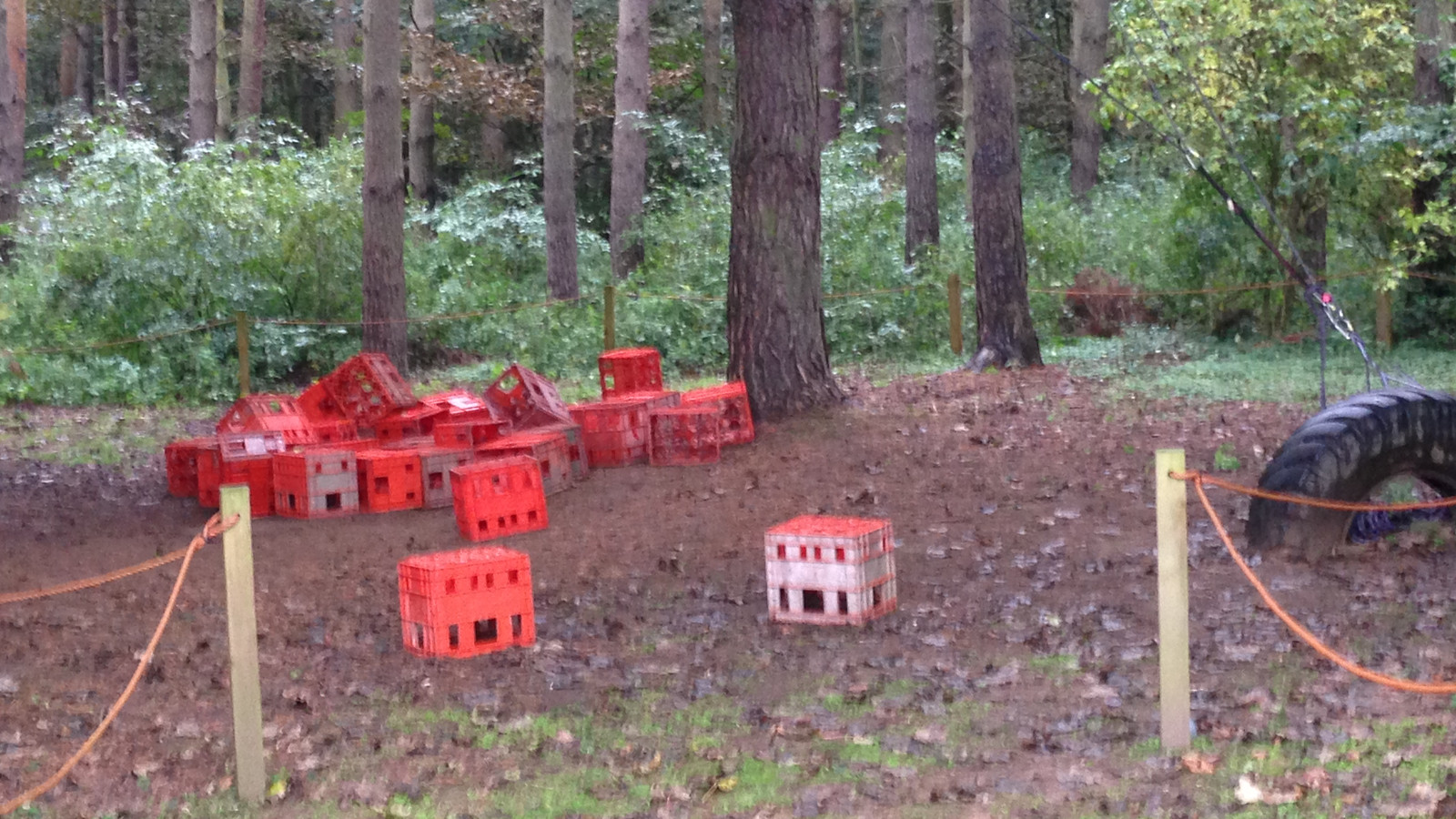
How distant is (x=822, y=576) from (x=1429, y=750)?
2.86 meters

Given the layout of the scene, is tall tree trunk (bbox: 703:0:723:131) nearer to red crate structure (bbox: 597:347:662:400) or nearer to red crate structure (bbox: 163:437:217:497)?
red crate structure (bbox: 597:347:662:400)

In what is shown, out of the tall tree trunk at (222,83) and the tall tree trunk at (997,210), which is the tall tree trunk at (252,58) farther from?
the tall tree trunk at (997,210)

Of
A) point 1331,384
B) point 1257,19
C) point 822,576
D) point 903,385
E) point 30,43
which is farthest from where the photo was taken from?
point 30,43

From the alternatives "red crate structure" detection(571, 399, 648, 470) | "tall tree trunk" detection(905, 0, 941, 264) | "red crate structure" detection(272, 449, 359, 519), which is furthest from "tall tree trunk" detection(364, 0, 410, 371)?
"tall tree trunk" detection(905, 0, 941, 264)

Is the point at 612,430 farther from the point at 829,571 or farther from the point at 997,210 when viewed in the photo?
the point at 997,210

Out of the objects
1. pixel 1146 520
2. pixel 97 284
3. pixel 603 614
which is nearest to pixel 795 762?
pixel 603 614

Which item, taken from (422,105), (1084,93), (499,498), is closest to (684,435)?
(499,498)

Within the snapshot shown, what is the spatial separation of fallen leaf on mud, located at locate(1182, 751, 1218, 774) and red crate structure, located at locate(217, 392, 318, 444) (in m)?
7.32

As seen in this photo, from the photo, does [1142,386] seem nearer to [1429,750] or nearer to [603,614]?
[603,614]

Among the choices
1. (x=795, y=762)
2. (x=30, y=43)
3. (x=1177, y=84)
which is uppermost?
(x=30, y=43)

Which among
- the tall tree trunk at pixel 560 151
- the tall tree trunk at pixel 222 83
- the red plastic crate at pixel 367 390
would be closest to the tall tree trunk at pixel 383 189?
the tall tree trunk at pixel 560 151

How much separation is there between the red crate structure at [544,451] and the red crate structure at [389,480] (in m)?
0.47

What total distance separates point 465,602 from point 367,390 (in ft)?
16.1

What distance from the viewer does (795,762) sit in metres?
5.07
